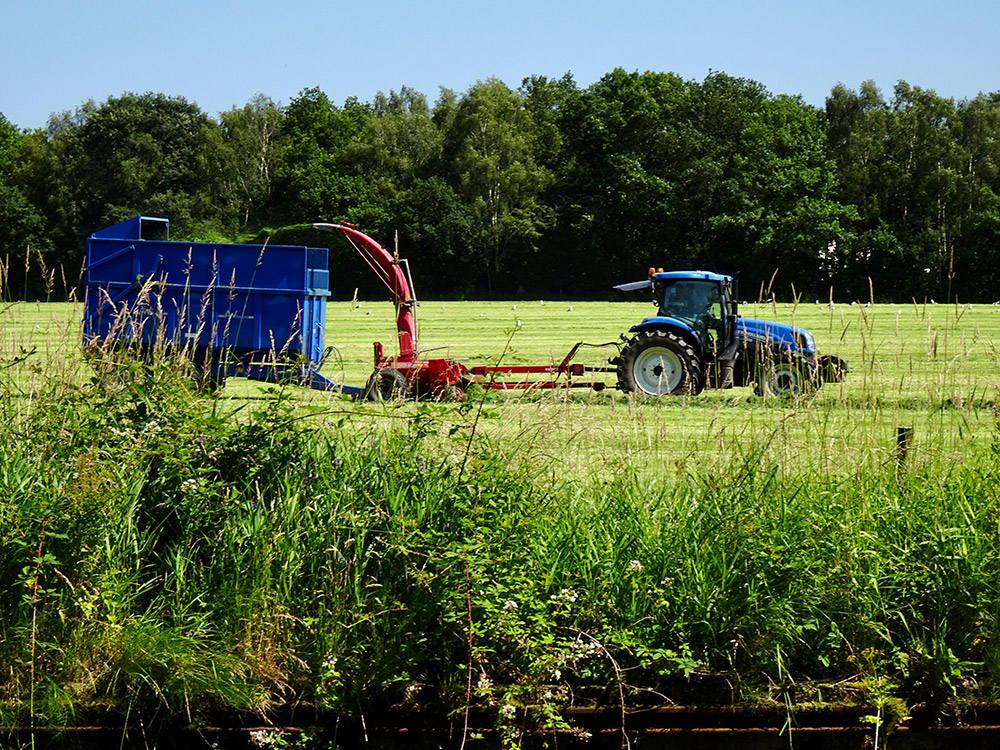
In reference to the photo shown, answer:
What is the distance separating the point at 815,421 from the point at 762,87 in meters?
61.7

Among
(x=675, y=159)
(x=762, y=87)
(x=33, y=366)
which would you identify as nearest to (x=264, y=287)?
(x=33, y=366)

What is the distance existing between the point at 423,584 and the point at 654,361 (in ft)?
33.9

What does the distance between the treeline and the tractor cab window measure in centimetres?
3828

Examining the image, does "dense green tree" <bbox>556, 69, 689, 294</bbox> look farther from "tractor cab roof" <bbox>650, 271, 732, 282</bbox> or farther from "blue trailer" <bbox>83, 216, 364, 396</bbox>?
"blue trailer" <bbox>83, 216, 364, 396</bbox>

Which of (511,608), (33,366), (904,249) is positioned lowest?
(511,608)

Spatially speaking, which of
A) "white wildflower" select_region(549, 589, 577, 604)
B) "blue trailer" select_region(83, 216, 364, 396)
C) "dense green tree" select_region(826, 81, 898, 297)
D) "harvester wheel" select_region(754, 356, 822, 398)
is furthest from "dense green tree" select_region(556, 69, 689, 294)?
"white wildflower" select_region(549, 589, 577, 604)

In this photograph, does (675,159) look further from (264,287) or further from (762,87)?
(264,287)

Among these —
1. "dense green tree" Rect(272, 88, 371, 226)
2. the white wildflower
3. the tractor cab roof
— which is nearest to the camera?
the white wildflower

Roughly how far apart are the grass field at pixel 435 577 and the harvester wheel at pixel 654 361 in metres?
8.88

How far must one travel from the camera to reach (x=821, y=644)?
4379mm

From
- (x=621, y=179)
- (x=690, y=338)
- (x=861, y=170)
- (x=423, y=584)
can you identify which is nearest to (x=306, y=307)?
(x=690, y=338)

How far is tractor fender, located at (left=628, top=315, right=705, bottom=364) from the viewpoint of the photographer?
1427 centimetres

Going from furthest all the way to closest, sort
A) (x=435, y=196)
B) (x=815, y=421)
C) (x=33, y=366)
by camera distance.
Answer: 1. (x=435, y=196)
2. (x=815, y=421)
3. (x=33, y=366)

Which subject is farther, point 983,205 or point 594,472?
point 983,205
